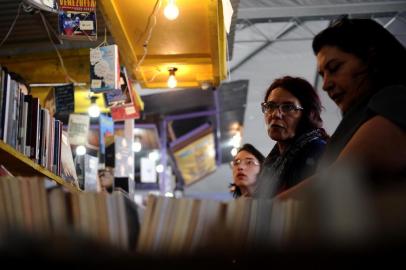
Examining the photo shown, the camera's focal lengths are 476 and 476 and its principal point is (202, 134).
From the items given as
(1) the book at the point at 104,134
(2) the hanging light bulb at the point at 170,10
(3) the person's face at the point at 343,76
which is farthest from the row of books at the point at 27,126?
(1) the book at the point at 104,134

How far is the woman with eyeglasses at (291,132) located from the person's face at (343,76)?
695 mm

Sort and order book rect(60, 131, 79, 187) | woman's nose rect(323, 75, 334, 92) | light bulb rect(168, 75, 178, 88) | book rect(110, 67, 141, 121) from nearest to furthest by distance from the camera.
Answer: woman's nose rect(323, 75, 334, 92) < book rect(60, 131, 79, 187) < book rect(110, 67, 141, 121) < light bulb rect(168, 75, 178, 88)

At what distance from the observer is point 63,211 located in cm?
77

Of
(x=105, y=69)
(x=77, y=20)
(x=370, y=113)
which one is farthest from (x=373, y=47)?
(x=105, y=69)

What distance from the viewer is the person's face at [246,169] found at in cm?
357

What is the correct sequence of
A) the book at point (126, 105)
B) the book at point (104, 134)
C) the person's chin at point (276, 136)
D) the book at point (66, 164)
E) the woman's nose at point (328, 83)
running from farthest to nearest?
the book at point (104, 134) → the book at point (126, 105) → the book at point (66, 164) → the person's chin at point (276, 136) → the woman's nose at point (328, 83)

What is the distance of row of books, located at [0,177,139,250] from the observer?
2.49ft

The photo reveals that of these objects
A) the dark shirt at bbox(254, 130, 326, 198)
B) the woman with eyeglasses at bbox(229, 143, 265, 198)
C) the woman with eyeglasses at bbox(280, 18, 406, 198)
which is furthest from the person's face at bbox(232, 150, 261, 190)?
the woman with eyeglasses at bbox(280, 18, 406, 198)

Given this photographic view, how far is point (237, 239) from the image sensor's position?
751 millimetres

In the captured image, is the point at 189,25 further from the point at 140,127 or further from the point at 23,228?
the point at 140,127

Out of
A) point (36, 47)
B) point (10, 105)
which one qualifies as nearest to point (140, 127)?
point (36, 47)

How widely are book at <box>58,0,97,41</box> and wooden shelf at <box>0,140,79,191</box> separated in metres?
1.07

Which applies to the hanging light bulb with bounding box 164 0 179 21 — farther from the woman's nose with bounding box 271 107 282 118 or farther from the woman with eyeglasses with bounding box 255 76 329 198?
the woman's nose with bounding box 271 107 282 118

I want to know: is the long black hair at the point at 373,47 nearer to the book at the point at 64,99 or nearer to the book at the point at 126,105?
the book at the point at 126,105
